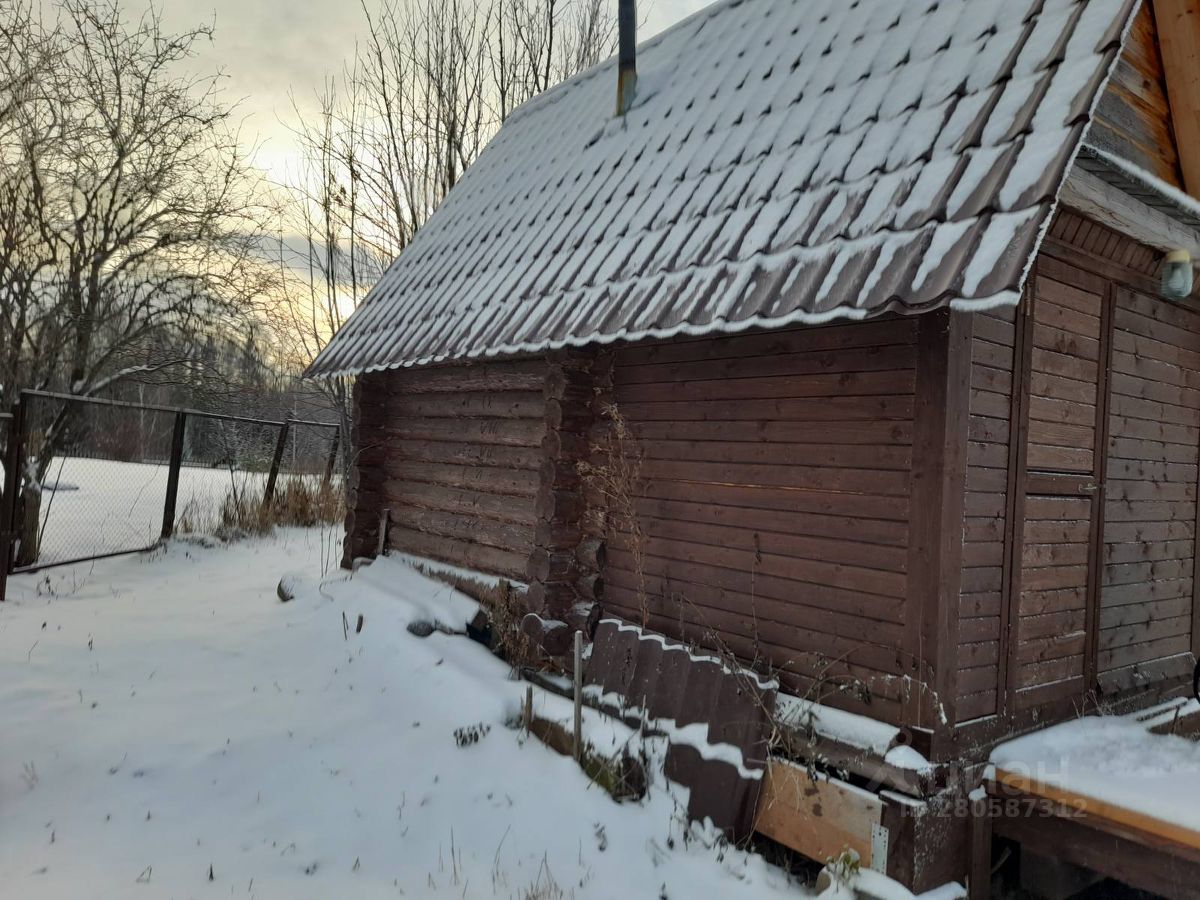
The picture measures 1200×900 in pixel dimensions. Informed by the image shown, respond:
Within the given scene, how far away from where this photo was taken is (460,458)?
24.9 ft

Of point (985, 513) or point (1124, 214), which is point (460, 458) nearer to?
point (985, 513)

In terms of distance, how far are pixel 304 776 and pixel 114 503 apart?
9.09 m

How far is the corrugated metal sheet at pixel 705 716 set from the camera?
414cm

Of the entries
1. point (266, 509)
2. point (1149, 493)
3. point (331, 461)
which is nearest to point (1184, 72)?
point (1149, 493)

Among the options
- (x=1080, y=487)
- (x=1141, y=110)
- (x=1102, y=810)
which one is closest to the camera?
(x=1102, y=810)

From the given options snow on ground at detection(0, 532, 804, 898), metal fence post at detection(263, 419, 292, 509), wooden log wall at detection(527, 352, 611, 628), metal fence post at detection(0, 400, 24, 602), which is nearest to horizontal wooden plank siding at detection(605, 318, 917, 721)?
wooden log wall at detection(527, 352, 611, 628)

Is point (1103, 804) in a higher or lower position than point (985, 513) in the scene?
lower

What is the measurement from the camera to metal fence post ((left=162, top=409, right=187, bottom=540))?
10.1 metres

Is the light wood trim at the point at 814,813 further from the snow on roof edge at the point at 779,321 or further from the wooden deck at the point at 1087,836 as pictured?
the snow on roof edge at the point at 779,321

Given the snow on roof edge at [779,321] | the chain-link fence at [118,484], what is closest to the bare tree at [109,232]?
the chain-link fence at [118,484]

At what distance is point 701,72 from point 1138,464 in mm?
4573

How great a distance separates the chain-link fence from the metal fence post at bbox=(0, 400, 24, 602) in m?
0.01

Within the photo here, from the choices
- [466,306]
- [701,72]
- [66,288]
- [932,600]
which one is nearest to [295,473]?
[66,288]

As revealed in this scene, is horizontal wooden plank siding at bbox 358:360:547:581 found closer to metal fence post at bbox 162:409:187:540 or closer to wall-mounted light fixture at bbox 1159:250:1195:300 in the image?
metal fence post at bbox 162:409:187:540
